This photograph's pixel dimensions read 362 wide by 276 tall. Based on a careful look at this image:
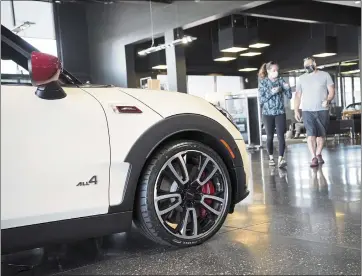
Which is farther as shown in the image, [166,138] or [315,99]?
[315,99]

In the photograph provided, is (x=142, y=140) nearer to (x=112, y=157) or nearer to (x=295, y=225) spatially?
(x=112, y=157)

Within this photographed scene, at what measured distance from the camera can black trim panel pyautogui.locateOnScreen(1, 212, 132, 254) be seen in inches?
78.7

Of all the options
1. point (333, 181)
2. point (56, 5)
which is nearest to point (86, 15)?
point (56, 5)

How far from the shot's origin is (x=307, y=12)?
46.2 feet

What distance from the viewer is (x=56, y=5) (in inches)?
661

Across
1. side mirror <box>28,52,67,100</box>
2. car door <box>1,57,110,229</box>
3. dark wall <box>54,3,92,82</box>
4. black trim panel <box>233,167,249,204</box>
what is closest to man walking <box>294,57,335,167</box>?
black trim panel <box>233,167,249,204</box>

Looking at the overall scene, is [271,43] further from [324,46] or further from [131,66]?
[131,66]

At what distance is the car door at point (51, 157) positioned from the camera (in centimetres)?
197

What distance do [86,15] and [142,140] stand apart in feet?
55.5

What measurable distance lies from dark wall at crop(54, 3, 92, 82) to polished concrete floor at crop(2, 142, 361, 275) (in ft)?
50.1

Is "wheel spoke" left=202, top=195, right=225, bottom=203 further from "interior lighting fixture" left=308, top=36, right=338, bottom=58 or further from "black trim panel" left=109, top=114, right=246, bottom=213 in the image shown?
"interior lighting fixture" left=308, top=36, right=338, bottom=58

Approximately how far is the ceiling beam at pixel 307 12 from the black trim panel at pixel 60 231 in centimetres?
1138

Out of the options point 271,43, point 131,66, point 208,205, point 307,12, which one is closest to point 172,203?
point 208,205

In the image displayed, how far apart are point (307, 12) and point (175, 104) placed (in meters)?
12.8
